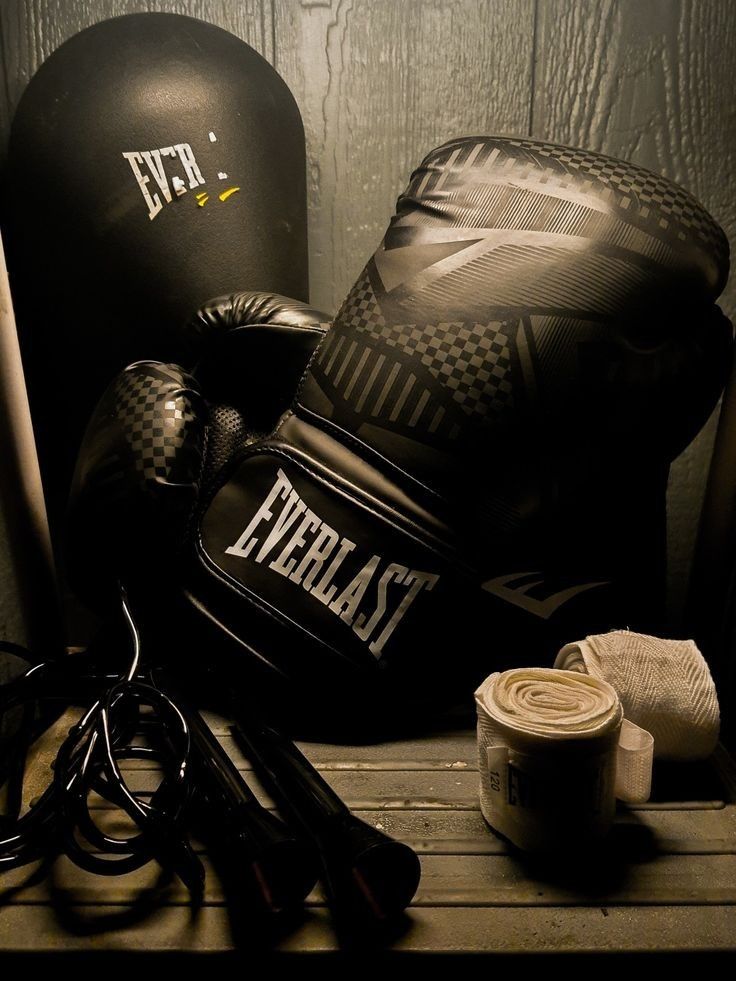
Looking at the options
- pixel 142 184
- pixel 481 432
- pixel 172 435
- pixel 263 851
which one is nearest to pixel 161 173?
pixel 142 184

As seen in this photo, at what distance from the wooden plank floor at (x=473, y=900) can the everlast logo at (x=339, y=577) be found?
0.57 feet

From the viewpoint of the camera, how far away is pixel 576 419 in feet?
2.53

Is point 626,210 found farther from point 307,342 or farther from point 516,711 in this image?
point 516,711

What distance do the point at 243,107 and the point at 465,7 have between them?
36 cm

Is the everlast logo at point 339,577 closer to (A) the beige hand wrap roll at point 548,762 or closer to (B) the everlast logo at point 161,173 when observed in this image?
(A) the beige hand wrap roll at point 548,762

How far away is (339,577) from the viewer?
2.68ft

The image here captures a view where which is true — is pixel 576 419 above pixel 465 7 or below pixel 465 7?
below

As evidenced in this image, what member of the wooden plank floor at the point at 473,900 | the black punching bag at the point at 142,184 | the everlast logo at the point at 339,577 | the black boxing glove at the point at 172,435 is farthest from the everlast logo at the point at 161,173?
the wooden plank floor at the point at 473,900

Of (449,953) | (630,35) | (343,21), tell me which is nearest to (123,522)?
(449,953)

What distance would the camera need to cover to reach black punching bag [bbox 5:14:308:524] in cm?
100

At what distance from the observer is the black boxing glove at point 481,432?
0.76m

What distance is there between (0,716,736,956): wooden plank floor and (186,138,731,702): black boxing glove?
0.62ft

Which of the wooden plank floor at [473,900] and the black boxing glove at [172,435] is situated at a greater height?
the black boxing glove at [172,435]

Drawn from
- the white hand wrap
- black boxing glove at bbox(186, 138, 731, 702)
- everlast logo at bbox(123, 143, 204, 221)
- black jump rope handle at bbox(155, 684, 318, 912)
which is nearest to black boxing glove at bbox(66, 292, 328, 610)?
black boxing glove at bbox(186, 138, 731, 702)
